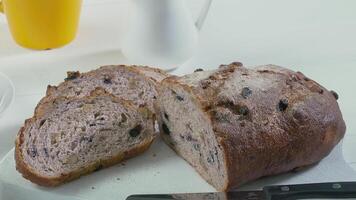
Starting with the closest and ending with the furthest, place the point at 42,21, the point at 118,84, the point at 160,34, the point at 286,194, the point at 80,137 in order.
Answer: the point at 286,194, the point at 80,137, the point at 118,84, the point at 160,34, the point at 42,21

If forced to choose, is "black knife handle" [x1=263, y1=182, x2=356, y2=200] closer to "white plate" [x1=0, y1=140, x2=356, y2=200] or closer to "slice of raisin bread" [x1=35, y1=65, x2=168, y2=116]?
"white plate" [x1=0, y1=140, x2=356, y2=200]

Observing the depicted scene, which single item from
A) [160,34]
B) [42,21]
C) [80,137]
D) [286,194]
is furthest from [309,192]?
[42,21]

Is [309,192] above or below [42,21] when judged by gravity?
above

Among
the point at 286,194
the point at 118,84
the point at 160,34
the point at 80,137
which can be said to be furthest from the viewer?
the point at 160,34

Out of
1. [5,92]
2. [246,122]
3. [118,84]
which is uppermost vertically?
[246,122]

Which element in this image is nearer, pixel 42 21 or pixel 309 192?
pixel 309 192

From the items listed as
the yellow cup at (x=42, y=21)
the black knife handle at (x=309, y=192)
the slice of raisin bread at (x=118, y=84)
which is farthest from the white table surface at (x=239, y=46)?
the black knife handle at (x=309, y=192)

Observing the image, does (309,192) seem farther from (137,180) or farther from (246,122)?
(137,180)

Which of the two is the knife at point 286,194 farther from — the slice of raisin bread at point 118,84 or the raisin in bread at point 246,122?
the slice of raisin bread at point 118,84
